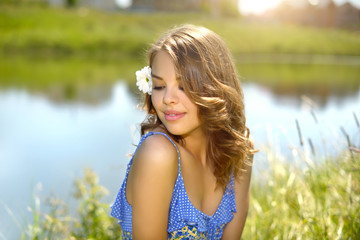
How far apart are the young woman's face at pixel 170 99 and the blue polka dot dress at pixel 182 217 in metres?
0.08

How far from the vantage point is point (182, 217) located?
1528 millimetres

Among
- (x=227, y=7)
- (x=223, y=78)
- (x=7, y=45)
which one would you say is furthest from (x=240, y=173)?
(x=227, y=7)

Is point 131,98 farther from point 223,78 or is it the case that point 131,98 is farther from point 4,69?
point 223,78

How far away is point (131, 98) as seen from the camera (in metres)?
9.77

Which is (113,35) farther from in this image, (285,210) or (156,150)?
(156,150)

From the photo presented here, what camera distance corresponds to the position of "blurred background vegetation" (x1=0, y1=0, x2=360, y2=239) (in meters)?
2.57

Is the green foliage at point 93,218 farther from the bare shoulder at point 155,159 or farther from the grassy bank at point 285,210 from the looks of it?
the bare shoulder at point 155,159

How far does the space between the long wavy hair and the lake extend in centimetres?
67

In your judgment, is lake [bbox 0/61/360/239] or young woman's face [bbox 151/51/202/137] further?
lake [bbox 0/61/360/239]

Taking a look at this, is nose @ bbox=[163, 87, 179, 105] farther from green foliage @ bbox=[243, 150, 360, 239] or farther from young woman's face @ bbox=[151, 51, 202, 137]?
green foliage @ bbox=[243, 150, 360, 239]

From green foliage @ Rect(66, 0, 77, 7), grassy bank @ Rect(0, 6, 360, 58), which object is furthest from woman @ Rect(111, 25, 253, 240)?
green foliage @ Rect(66, 0, 77, 7)

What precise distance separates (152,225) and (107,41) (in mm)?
21484

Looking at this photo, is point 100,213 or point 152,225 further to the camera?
point 100,213

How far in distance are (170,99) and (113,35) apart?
70.4 feet
